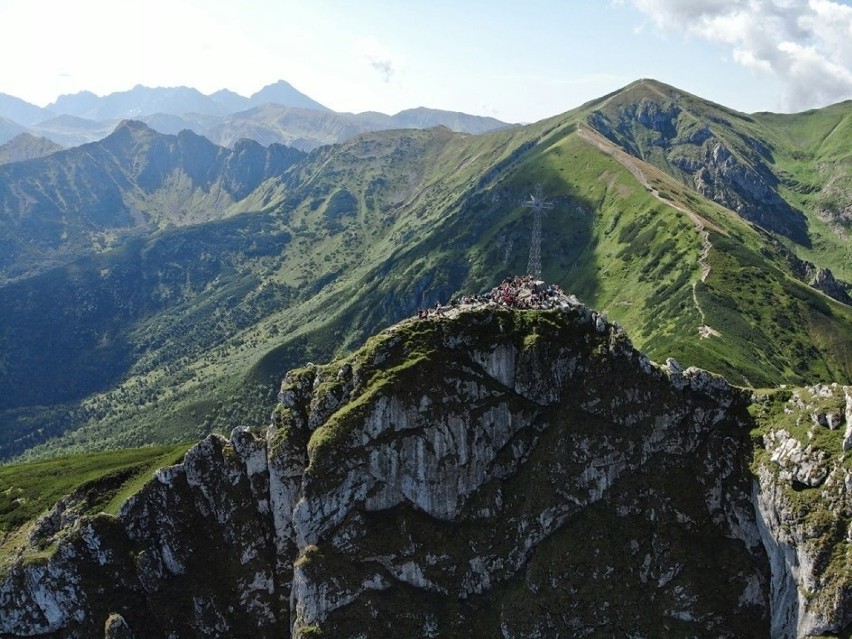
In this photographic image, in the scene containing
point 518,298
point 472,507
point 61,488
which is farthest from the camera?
point 61,488

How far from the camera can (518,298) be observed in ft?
408

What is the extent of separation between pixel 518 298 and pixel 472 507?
42778mm

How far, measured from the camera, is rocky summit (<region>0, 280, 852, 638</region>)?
9700 cm

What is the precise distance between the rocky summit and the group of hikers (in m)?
3.24

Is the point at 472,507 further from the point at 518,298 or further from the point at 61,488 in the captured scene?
the point at 61,488

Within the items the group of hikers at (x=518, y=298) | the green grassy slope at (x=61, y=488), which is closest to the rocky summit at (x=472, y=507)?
the group of hikers at (x=518, y=298)

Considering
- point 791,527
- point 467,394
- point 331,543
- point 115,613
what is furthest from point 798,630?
point 115,613

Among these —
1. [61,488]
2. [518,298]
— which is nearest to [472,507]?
[518,298]

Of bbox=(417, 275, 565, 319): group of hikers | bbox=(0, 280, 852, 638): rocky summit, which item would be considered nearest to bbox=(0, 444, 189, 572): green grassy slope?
bbox=(0, 280, 852, 638): rocky summit

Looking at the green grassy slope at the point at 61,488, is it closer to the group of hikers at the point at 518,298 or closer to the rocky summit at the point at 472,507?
the rocky summit at the point at 472,507

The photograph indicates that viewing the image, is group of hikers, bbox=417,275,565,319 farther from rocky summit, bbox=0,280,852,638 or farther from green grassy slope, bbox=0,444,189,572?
green grassy slope, bbox=0,444,189,572

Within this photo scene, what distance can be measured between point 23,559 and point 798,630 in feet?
421

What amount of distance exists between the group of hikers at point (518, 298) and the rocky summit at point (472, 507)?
3.24 m

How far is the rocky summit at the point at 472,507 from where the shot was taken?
97.0 metres
